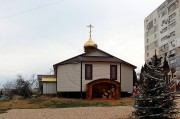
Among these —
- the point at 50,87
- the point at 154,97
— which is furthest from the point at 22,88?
the point at 154,97

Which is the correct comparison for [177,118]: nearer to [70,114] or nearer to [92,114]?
[92,114]

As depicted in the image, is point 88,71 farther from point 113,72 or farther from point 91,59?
point 113,72

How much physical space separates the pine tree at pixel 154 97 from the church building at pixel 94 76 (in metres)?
14.2

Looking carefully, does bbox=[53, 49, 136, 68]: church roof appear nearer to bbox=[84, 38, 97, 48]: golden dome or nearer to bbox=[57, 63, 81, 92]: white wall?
bbox=[57, 63, 81, 92]: white wall

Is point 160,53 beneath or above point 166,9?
beneath

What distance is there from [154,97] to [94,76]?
1588 cm

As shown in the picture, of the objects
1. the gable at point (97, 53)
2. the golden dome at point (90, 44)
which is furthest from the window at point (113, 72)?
the golden dome at point (90, 44)

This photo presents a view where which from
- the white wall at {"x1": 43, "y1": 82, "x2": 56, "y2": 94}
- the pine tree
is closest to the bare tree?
the white wall at {"x1": 43, "y1": 82, "x2": 56, "y2": 94}

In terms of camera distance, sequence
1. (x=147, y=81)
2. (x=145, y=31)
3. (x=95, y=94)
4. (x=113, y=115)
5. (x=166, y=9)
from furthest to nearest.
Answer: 1. (x=145, y=31)
2. (x=166, y=9)
3. (x=95, y=94)
4. (x=113, y=115)
5. (x=147, y=81)

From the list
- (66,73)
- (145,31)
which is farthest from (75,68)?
(145,31)

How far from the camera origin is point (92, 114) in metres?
18.5

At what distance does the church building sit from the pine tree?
14217 mm

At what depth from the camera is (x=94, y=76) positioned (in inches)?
1195

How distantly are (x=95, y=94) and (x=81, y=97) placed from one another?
1.21m
